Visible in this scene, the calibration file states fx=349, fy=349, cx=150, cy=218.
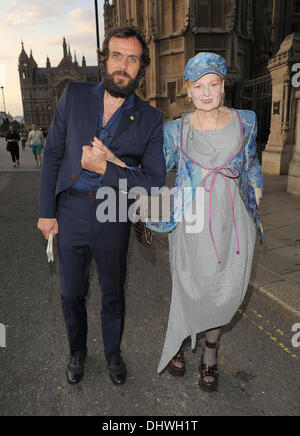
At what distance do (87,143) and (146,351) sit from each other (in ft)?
5.86

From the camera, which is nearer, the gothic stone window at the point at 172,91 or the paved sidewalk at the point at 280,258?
the paved sidewalk at the point at 280,258

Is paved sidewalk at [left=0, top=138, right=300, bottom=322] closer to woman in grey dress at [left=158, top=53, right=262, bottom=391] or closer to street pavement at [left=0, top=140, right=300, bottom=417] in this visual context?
street pavement at [left=0, top=140, right=300, bottom=417]

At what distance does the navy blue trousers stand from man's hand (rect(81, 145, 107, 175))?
24 centimetres

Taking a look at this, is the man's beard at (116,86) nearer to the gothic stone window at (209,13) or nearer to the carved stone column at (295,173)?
the carved stone column at (295,173)

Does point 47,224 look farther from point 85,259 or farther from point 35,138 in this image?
point 35,138

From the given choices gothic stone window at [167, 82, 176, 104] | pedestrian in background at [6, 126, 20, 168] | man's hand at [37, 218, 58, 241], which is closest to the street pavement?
man's hand at [37, 218, 58, 241]

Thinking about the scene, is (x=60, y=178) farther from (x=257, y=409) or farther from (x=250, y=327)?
(x=250, y=327)

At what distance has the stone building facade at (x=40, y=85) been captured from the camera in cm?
12012

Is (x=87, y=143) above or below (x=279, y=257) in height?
above

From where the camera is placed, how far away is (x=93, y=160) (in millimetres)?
2002

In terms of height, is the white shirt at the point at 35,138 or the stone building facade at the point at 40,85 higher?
the stone building facade at the point at 40,85

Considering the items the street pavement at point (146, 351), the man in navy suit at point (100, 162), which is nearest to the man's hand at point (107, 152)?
the man in navy suit at point (100, 162)

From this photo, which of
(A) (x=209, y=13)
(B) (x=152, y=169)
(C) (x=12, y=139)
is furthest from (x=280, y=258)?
(A) (x=209, y=13)

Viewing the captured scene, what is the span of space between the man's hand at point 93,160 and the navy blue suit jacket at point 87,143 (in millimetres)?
87
